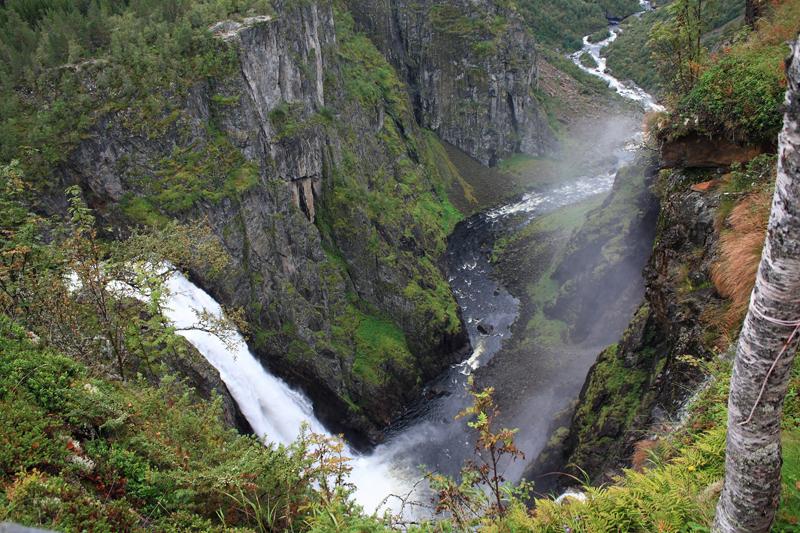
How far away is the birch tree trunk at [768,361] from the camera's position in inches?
149

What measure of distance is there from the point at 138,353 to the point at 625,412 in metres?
16.1

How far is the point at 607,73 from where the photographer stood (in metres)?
98.3

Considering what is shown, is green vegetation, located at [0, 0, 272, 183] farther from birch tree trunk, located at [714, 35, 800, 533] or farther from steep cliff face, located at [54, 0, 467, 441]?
birch tree trunk, located at [714, 35, 800, 533]

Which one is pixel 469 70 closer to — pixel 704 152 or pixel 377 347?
pixel 377 347

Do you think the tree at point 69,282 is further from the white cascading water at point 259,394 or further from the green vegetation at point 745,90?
the green vegetation at point 745,90

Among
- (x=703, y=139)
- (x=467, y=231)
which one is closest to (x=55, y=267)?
(x=703, y=139)

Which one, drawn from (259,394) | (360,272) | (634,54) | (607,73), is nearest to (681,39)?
(259,394)

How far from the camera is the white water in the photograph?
87875 mm

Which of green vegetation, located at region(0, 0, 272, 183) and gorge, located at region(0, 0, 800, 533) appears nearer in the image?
gorge, located at region(0, 0, 800, 533)

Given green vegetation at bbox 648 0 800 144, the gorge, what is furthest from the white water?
green vegetation at bbox 648 0 800 144

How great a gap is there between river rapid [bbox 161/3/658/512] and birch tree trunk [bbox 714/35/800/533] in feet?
37.8

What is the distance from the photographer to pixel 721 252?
11.6m

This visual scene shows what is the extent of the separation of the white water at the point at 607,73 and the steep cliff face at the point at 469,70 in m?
20.7

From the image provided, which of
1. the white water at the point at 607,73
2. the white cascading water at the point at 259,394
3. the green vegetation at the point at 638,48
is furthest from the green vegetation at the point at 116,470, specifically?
the green vegetation at the point at 638,48
